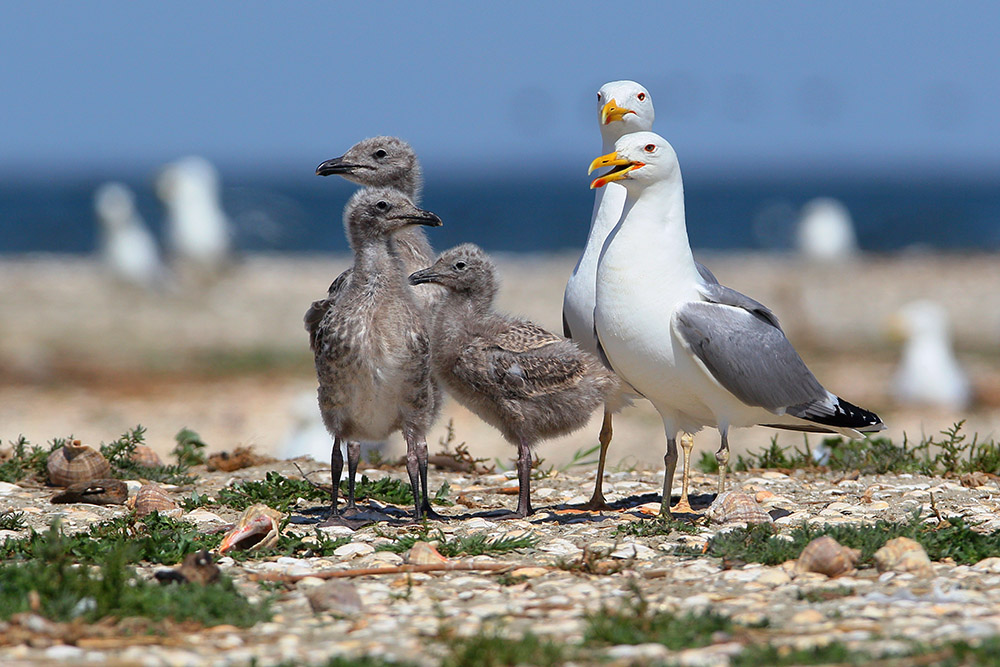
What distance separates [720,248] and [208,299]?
99.6 feet

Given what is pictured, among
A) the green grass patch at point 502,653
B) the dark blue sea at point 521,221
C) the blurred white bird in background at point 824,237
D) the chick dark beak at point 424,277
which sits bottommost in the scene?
the green grass patch at point 502,653

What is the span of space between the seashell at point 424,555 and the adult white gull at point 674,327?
1307mm

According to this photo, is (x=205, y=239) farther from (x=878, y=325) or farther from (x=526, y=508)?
(x=526, y=508)

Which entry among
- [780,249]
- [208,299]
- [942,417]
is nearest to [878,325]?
[942,417]

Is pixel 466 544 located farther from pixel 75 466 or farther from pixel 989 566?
pixel 75 466

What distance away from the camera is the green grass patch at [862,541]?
5.16 meters

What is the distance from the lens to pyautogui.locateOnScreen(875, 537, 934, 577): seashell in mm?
4934

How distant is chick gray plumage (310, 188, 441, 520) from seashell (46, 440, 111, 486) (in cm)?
175

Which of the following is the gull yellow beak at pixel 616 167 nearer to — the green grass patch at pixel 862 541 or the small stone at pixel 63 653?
the green grass patch at pixel 862 541

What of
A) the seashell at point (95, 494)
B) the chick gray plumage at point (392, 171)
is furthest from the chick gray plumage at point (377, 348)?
the seashell at point (95, 494)

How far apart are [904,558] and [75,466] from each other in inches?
183

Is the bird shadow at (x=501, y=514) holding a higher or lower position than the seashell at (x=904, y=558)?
higher

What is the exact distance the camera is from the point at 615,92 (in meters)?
7.52

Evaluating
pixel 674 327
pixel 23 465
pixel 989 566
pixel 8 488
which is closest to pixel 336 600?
pixel 674 327
